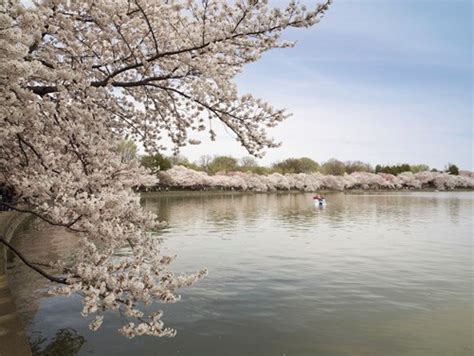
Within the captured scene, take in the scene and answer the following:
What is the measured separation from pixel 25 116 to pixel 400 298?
12.6m

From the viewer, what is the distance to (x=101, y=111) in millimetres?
8406

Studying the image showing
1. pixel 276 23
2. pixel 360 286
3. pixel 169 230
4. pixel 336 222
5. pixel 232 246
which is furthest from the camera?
pixel 336 222

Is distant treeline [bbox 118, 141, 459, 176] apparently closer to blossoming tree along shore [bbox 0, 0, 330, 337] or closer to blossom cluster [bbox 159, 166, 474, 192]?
blossom cluster [bbox 159, 166, 474, 192]

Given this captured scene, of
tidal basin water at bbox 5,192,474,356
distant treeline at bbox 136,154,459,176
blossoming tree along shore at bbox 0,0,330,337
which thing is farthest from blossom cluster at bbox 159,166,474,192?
blossoming tree along shore at bbox 0,0,330,337

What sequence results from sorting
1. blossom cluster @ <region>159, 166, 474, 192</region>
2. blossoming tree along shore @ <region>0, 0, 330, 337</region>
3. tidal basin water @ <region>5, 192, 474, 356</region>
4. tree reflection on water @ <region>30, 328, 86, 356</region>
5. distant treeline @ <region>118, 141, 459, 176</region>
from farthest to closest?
distant treeline @ <region>118, 141, 459, 176</region>
blossom cluster @ <region>159, 166, 474, 192</region>
tidal basin water @ <region>5, 192, 474, 356</region>
tree reflection on water @ <region>30, 328, 86, 356</region>
blossoming tree along shore @ <region>0, 0, 330, 337</region>

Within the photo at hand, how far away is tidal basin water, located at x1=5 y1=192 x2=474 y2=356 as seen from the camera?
10109 mm

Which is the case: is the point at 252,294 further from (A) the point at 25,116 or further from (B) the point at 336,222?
(B) the point at 336,222

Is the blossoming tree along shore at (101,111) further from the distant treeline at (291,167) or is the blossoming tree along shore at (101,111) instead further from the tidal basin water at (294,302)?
the distant treeline at (291,167)

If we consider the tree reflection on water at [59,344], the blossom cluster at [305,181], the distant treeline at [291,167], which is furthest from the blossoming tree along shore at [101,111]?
the distant treeline at [291,167]

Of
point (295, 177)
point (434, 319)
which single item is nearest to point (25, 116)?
point (434, 319)

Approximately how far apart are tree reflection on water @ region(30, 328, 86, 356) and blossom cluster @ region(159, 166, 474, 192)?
8762 cm

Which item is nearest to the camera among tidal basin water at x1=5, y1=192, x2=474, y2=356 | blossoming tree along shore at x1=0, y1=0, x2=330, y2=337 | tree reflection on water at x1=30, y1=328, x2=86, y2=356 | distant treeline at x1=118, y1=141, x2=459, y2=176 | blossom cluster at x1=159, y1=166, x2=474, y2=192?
blossoming tree along shore at x1=0, y1=0, x2=330, y2=337

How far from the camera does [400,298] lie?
14375 mm

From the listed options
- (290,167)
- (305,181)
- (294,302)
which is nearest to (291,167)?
(290,167)
